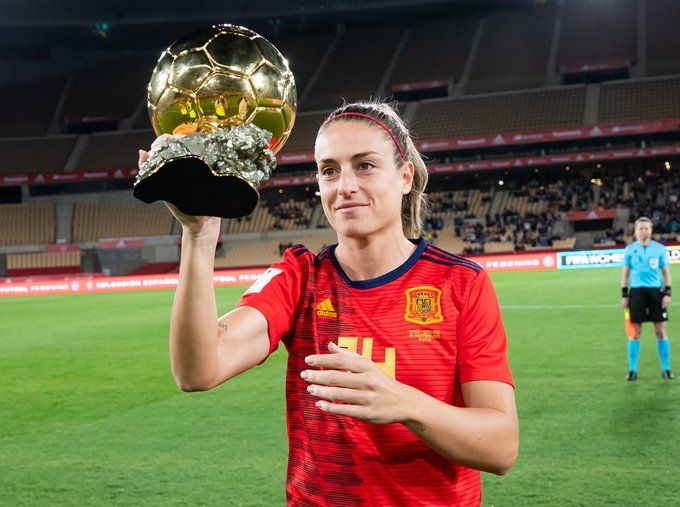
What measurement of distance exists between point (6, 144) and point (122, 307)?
31.7 metres

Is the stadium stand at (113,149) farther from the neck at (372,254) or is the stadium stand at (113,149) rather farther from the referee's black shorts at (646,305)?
the neck at (372,254)

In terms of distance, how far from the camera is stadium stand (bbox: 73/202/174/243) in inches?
1745

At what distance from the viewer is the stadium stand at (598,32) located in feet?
146

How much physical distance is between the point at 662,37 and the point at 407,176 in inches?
1863

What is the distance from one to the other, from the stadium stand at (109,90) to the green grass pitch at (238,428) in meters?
39.3

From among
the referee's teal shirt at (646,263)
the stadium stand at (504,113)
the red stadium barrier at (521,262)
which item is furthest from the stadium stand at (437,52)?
the referee's teal shirt at (646,263)

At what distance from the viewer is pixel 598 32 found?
4591 centimetres

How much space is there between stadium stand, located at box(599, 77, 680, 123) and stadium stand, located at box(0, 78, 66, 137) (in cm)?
3383

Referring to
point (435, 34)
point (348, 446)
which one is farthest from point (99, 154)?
point (348, 446)

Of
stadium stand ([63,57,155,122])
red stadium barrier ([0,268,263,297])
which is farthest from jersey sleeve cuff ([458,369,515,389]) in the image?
stadium stand ([63,57,155,122])

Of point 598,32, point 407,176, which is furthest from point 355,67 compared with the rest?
point 407,176

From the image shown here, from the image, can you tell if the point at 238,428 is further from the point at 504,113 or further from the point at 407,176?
the point at 504,113

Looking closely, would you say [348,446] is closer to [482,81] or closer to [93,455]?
[93,455]

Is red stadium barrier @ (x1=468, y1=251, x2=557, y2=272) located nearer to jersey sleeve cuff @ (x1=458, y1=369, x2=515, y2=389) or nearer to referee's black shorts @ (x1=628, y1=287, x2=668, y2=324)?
referee's black shorts @ (x1=628, y1=287, x2=668, y2=324)
